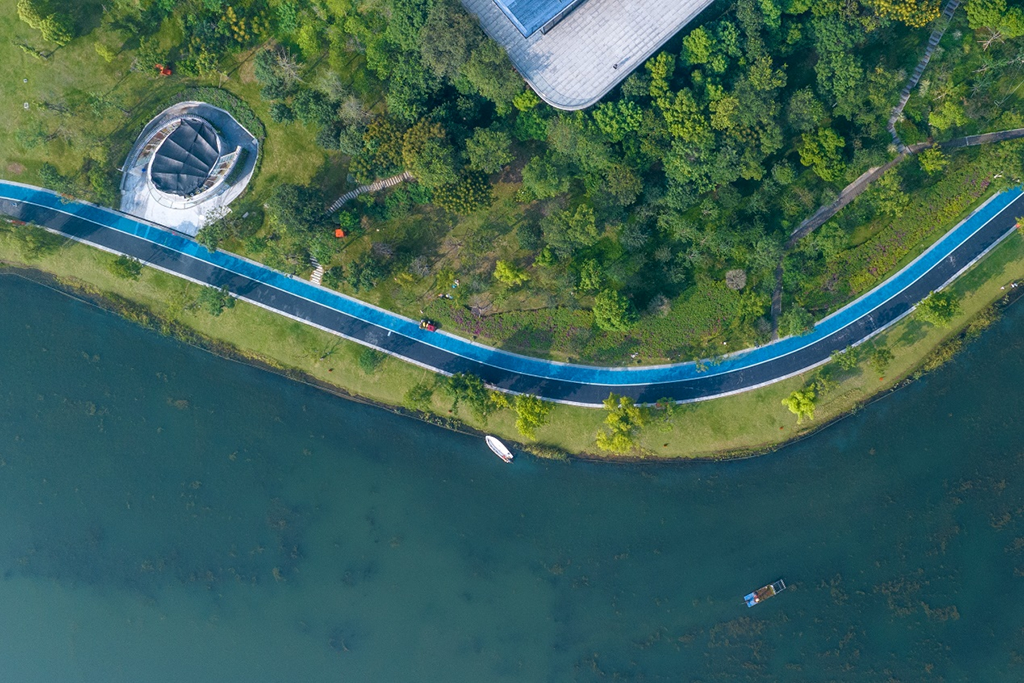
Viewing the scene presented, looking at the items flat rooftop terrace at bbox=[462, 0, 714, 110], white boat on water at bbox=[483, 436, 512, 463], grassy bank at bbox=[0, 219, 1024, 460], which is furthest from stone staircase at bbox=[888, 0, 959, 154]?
white boat on water at bbox=[483, 436, 512, 463]

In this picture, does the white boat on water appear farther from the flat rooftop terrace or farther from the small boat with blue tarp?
the flat rooftop terrace

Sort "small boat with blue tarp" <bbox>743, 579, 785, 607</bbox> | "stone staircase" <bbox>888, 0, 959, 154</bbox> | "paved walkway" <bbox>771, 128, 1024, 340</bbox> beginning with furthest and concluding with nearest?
"small boat with blue tarp" <bbox>743, 579, 785, 607</bbox> → "paved walkway" <bbox>771, 128, 1024, 340</bbox> → "stone staircase" <bbox>888, 0, 959, 154</bbox>

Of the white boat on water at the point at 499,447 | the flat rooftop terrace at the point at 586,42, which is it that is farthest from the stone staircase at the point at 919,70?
the white boat on water at the point at 499,447

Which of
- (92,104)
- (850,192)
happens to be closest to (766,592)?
(850,192)

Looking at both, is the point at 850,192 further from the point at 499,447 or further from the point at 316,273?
the point at 316,273

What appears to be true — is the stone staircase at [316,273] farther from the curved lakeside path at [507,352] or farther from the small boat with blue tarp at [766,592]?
the small boat with blue tarp at [766,592]

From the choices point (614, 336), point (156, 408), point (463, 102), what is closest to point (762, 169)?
point (614, 336)
